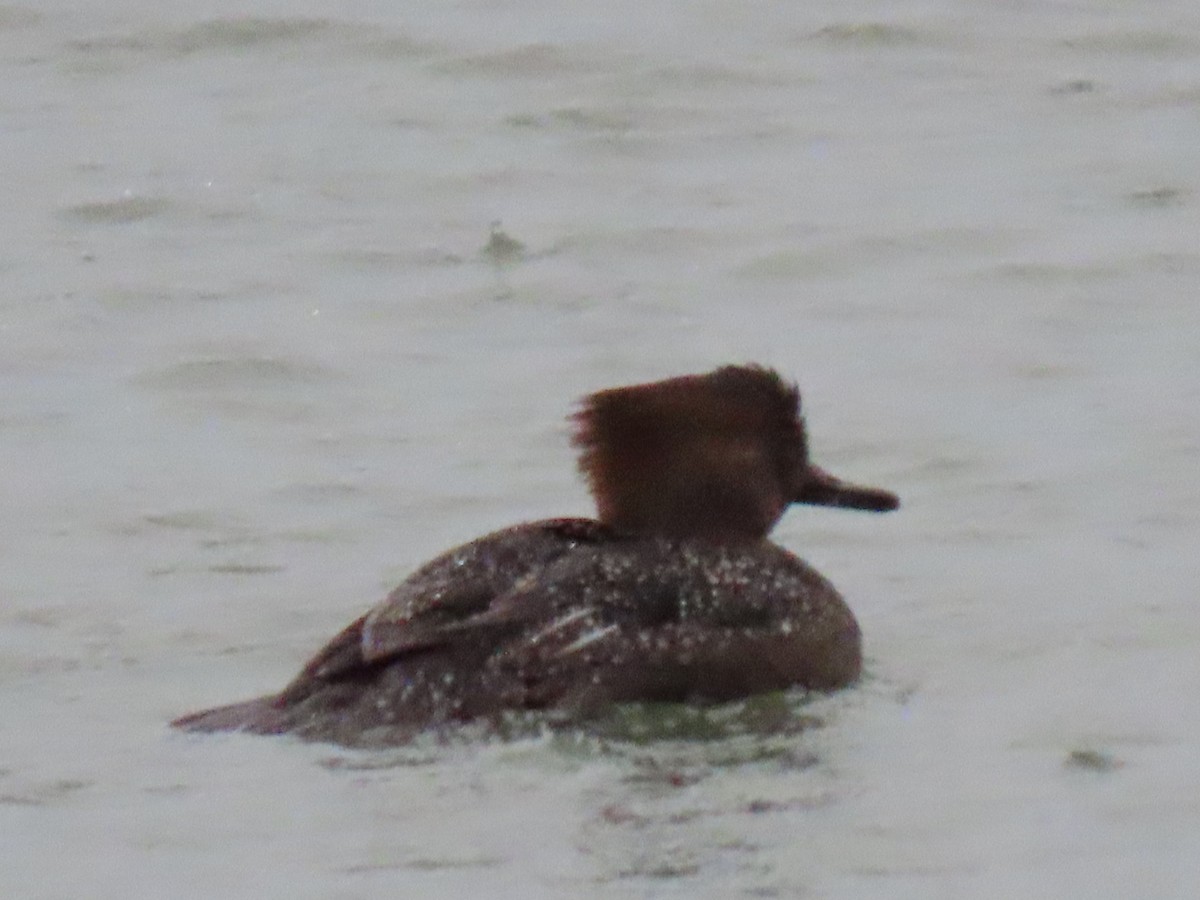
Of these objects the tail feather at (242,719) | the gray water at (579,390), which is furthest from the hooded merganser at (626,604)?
the gray water at (579,390)

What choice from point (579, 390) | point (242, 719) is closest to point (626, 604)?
point (242, 719)

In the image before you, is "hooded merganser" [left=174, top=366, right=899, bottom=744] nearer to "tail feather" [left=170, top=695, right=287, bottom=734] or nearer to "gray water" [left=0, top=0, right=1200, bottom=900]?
"tail feather" [left=170, top=695, right=287, bottom=734]

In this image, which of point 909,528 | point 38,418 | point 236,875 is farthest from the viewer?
point 38,418

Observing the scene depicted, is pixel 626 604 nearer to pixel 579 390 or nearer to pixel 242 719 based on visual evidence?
pixel 242 719

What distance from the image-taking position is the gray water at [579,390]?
690cm

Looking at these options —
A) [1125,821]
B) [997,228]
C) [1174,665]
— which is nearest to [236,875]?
[1125,821]

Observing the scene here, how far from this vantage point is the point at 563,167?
1333 cm

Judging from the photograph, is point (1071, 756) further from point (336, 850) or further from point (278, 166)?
point (278, 166)

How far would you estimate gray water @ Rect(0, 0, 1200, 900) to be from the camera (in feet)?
22.6

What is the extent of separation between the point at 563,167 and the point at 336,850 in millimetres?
6955

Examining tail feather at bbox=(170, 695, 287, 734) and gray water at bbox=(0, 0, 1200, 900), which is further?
tail feather at bbox=(170, 695, 287, 734)

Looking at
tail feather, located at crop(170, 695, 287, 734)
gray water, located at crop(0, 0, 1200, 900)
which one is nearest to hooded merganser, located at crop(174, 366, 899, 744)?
tail feather, located at crop(170, 695, 287, 734)

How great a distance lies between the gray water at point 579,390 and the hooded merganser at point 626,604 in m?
0.18

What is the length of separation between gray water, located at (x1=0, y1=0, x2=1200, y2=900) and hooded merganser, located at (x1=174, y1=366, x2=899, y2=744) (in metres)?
0.18
